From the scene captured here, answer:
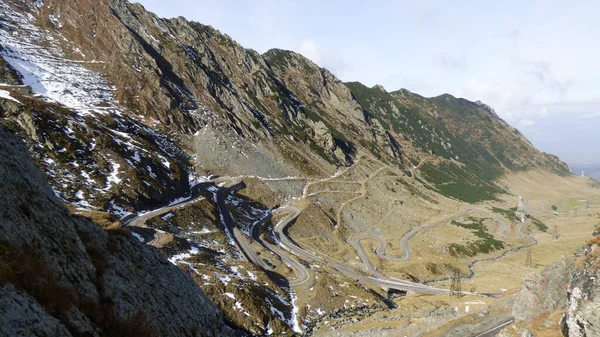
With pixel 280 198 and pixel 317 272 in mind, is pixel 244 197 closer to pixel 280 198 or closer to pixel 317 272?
pixel 280 198

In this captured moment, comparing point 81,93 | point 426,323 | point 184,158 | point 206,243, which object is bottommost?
point 426,323

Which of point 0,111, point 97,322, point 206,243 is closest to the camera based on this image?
point 97,322

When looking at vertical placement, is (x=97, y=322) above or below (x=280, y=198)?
below

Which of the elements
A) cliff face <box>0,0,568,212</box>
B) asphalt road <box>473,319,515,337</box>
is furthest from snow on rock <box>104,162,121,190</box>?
asphalt road <box>473,319,515,337</box>

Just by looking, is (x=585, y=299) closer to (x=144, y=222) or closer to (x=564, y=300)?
(x=564, y=300)

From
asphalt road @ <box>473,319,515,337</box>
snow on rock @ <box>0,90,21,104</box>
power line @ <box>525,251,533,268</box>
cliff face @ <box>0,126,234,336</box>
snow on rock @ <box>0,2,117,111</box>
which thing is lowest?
power line @ <box>525,251,533,268</box>

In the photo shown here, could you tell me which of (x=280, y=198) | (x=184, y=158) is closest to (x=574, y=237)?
(x=280, y=198)

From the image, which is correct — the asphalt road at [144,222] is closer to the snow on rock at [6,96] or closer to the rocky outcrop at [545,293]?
the snow on rock at [6,96]

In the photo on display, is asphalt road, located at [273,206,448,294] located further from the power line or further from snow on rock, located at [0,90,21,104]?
snow on rock, located at [0,90,21,104]
